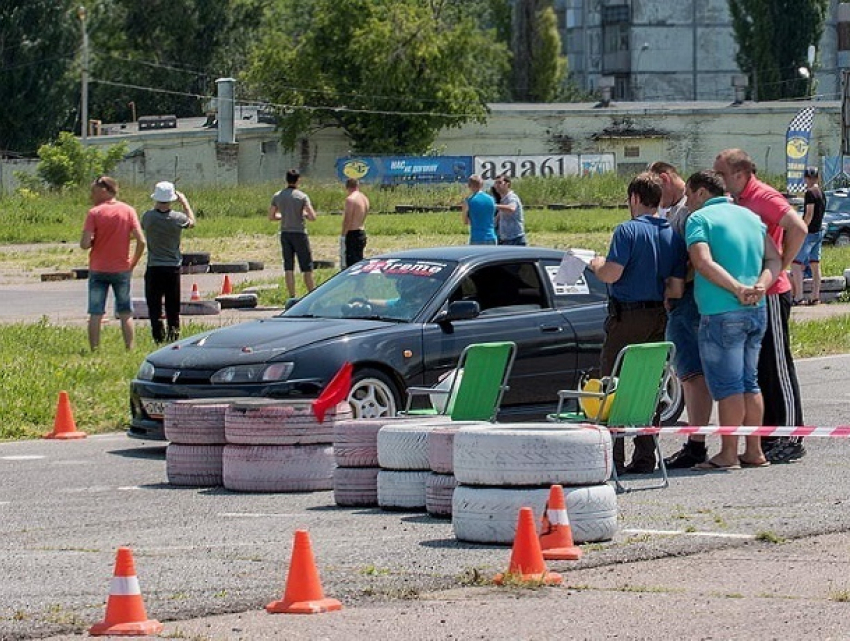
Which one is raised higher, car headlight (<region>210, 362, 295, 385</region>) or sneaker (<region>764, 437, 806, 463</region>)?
car headlight (<region>210, 362, 295, 385</region>)

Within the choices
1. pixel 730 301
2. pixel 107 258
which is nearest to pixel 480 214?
pixel 107 258

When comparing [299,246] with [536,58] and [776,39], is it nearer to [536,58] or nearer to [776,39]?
[776,39]

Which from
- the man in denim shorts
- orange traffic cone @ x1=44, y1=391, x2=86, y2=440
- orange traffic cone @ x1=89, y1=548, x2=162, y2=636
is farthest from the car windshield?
orange traffic cone @ x1=89, y1=548, x2=162, y2=636

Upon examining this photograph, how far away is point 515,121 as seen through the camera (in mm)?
87250

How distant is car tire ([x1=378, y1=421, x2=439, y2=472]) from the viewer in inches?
392

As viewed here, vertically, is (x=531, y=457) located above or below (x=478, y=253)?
below

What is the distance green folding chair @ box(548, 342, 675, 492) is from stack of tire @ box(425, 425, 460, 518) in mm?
1409

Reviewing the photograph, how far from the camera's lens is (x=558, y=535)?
8.44 metres

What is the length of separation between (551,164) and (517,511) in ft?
231

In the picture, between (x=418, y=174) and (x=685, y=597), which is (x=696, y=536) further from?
(x=418, y=174)

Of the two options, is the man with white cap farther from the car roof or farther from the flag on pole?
the flag on pole

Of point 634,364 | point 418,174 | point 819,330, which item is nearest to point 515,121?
point 418,174

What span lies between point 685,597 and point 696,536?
1.48m

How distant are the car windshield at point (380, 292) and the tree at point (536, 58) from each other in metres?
88.9
